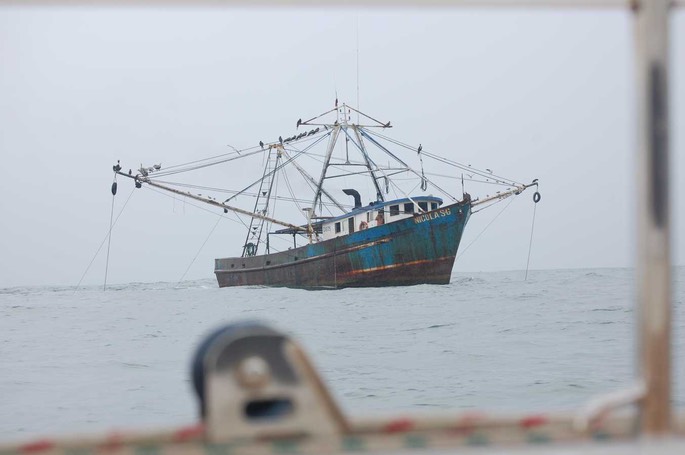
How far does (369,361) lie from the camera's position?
14336 millimetres

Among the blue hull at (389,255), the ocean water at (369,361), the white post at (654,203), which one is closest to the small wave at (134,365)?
the ocean water at (369,361)

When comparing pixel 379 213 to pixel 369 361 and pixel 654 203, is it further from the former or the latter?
pixel 654 203

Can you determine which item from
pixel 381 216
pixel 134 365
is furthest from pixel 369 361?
pixel 381 216

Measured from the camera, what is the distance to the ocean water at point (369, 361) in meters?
10.0

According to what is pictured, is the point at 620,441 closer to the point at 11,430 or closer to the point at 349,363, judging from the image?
the point at 11,430

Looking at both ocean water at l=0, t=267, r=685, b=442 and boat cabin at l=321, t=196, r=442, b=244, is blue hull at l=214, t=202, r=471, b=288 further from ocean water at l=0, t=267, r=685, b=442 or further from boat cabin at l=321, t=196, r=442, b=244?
ocean water at l=0, t=267, r=685, b=442

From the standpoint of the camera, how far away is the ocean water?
1002 cm

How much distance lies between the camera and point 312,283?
37.4m

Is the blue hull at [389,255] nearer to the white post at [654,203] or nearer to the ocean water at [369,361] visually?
the ocean water at [369,361]

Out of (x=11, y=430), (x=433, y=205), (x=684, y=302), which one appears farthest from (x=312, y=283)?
(x=11, y=430)

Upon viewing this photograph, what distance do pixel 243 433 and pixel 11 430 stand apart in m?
9.01

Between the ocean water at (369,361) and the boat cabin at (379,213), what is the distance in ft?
14.3

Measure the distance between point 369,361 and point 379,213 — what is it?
19.4 metres

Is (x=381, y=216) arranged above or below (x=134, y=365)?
above
